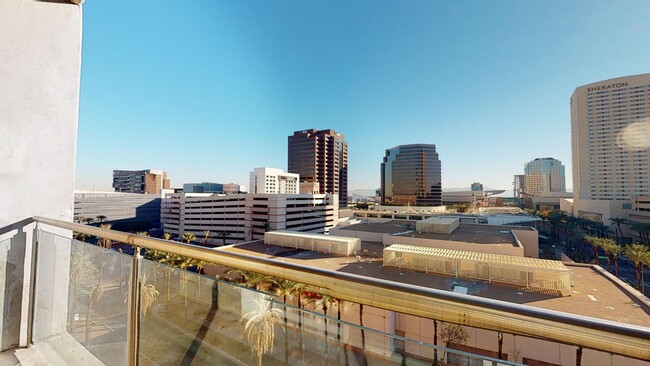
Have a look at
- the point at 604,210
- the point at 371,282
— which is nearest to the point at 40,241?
the point at 371,282

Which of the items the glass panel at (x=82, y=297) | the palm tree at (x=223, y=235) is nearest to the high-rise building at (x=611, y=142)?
the palm tree at (x=223, y=235)

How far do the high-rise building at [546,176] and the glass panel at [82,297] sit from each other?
175 m

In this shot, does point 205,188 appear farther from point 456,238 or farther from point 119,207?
point 456,238

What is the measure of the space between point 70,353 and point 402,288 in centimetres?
285

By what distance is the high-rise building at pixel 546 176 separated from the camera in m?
142

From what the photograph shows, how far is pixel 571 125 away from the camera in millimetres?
71500

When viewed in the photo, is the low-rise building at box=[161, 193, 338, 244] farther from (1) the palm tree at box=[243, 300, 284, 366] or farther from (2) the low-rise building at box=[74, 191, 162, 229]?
(1) the palm tree at box=[243, 300, 284, 366]

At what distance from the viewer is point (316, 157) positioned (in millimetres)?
81875

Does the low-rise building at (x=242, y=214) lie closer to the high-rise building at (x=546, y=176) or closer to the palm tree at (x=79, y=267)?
the palm tree at (x=79, y=267)

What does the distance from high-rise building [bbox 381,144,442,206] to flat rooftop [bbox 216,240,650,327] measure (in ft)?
208

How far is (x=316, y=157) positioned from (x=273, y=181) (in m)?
15.3

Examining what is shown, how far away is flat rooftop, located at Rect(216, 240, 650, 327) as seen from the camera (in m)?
11.4

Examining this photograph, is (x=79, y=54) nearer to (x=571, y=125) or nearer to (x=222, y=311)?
(x=222, y=311)

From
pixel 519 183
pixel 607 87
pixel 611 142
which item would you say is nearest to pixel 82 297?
pixel 611 142
